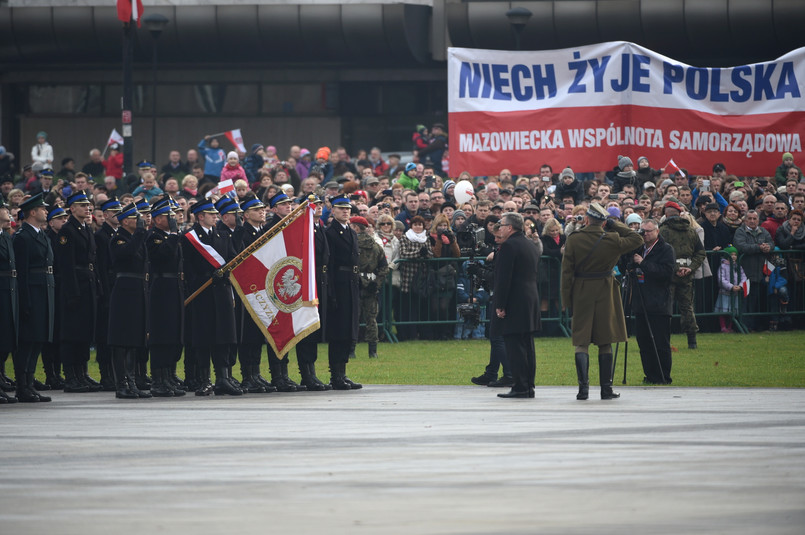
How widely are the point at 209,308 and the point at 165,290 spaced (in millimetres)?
500

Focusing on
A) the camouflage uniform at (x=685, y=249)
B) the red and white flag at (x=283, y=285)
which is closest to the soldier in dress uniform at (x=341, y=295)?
the red and white flag at (x=283, y=285)

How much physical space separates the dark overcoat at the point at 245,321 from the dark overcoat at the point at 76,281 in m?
1.73

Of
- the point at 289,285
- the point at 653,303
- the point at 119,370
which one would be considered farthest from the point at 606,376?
the point at 119,370

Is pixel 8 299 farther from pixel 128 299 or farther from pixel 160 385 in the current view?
pixel 160 385

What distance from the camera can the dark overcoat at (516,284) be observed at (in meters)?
14.6

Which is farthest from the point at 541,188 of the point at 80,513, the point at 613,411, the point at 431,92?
the point at 80,513

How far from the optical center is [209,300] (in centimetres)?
1537

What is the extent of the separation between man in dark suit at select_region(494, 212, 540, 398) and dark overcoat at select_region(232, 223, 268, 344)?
274cm

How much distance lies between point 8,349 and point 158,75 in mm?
24740

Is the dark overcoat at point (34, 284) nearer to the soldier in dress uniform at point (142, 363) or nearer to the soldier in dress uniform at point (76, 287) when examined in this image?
the soldier in dress uniform at point (76, 287)

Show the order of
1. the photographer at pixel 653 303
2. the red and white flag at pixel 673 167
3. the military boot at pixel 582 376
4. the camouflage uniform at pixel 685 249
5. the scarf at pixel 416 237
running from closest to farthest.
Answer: the military boot at pixel 582 376
the photographer at pixel 653 303
the camouflage uniform at pixel 685 249
the red and white flag at pixel 673 167
the scarf at pixel 416 237

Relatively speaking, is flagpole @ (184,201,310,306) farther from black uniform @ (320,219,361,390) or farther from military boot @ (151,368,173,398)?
military boot @ (151,368,173,398)

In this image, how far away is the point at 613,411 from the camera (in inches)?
514

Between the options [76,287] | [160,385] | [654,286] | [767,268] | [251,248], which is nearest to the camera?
[160,385]
